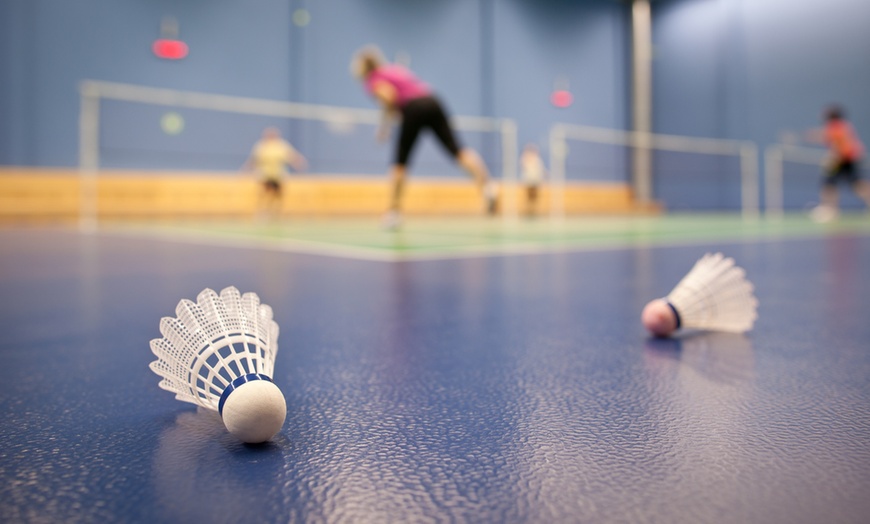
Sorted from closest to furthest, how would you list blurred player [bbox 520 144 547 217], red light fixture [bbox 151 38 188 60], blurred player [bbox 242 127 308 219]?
blurred player [bbox 242 127 308 219] < red light fixture [bbox 151 38 188 60] < blurred player [bbox 520 144 547 217]

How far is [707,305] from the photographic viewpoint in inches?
58.8

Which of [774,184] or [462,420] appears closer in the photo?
[462,420]

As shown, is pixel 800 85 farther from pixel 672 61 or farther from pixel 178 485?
pixel 178 485

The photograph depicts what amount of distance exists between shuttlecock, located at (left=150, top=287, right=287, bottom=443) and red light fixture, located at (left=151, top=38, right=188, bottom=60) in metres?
11.2

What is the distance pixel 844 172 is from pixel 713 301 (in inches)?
405

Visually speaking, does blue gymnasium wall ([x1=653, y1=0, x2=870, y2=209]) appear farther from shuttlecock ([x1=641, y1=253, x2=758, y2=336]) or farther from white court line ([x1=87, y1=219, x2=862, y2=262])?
shuttlecock ([x1=641, y1=253, x2=758, y2=336])

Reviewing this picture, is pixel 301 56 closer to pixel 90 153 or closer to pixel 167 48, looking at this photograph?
pixel 167 48

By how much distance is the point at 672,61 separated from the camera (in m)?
15.9

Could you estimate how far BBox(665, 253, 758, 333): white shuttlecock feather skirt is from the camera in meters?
1.46

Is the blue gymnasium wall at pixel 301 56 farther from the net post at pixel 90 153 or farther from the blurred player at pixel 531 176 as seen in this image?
the blurred player at pixel 531 176

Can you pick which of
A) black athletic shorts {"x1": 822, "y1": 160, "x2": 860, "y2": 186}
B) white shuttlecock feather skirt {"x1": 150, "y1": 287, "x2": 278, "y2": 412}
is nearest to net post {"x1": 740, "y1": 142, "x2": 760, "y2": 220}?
black athletic shorts {"x1": 822, "y1": 160, "x2": 860, "y2": 186}

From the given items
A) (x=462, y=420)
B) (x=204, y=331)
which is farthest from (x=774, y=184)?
(x=204, y=331)

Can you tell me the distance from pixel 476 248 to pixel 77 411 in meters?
3.44

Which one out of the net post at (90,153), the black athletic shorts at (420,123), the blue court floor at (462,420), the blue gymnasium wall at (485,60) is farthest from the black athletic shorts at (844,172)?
the net post at (90,153)
